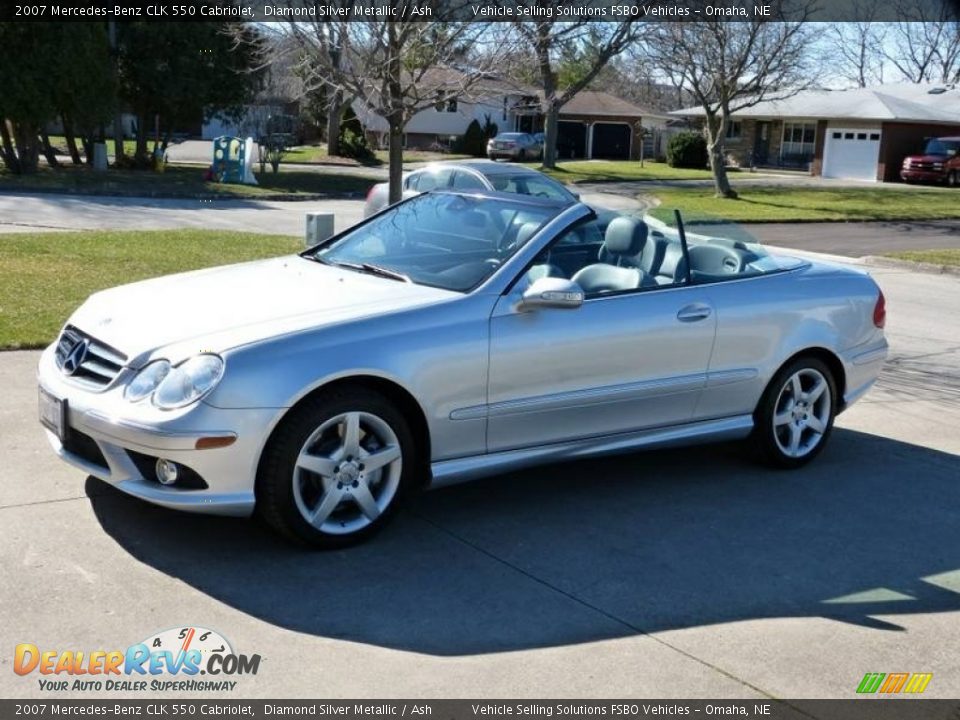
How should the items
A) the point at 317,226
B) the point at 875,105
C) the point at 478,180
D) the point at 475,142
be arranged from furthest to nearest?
the point at 475,142, the point at 875,105, the point at 478,180, the point at 317,226

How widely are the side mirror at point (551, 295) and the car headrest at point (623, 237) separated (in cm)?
78

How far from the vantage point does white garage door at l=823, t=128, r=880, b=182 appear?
4984cm

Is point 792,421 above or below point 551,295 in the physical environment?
→ below

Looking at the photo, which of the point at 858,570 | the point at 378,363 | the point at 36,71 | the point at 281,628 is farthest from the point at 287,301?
the point at 36,71

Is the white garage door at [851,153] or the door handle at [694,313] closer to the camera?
the door handle at [694,313]

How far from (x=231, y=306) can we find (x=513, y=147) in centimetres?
5264

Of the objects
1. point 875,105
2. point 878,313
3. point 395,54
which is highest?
point 875,105

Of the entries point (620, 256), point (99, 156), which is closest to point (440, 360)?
point (620, 256)

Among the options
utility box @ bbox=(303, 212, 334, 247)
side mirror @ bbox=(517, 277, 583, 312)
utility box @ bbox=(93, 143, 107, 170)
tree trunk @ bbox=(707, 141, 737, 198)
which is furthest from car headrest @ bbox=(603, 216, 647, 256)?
utility box @ bbox=(93, 143, 107, 170)

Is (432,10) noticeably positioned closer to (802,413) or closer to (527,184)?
(527,184)

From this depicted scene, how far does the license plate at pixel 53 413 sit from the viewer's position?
196 inches

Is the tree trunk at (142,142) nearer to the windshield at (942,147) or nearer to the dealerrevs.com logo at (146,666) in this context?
the windshield at (942,147)

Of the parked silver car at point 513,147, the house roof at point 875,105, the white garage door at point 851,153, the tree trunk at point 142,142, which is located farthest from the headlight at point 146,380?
the parked silver car at point 513,147

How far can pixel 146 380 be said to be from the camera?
15.6ft
